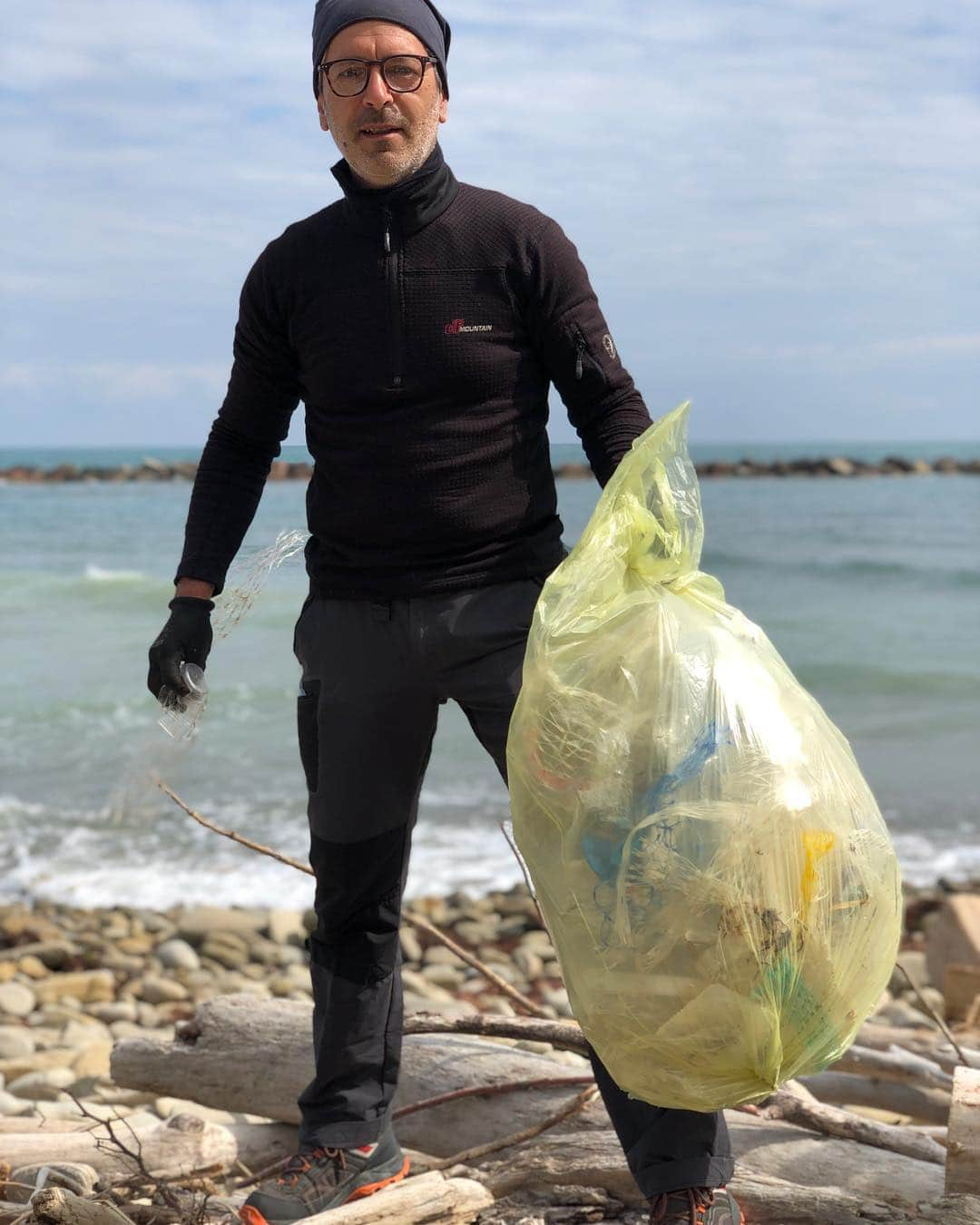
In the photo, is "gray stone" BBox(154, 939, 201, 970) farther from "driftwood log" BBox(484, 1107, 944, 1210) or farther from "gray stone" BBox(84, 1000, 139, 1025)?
"driftwood log" BBox(484, 1107, 944, 1210)

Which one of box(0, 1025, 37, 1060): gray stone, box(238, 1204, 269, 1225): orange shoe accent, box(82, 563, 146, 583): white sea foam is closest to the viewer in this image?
box(238, 1204, 269, 1225): orange shoe accent

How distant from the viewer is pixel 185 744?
277 cm

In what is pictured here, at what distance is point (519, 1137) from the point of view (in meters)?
2.47

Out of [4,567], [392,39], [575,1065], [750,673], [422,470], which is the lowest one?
[4,567]

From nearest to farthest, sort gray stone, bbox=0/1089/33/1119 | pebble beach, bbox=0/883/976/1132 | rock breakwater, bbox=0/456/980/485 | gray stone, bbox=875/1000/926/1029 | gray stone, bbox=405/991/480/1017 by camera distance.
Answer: gray stone, bbox=0/1089/33/1119 → gray stone, bbox=405/991/480/1017 → pebble beach, bbox=0/883/976/1132 → gray stone, bbox=875/1000/926/1029 → rock breakwater, bbox=0/456/980/485

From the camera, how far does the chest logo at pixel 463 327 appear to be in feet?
6.97

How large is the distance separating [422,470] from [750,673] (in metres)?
Answer: 0.68

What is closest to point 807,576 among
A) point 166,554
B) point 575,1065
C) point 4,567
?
point 166,554

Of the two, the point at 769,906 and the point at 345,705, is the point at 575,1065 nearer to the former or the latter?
the point at 345,705

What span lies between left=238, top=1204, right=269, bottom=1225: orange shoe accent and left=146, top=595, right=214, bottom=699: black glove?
89cm

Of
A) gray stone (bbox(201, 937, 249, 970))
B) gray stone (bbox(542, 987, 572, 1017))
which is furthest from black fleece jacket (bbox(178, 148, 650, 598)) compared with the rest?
gray stone (bbox(201, 937, 249, 970))

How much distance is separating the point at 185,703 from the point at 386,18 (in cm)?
119

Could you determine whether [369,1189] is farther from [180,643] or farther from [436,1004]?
[436,1004]

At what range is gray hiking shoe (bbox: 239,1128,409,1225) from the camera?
7.45ft
